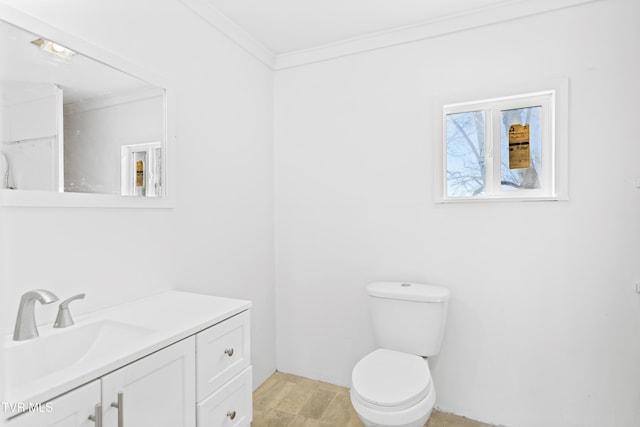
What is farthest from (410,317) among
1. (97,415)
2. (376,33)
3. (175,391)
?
(376,33)

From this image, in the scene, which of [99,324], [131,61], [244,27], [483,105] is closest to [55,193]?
[99,324]

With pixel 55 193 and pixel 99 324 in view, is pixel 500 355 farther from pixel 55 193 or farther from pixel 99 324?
pixel 55 193

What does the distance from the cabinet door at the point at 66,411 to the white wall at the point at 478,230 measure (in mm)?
1604

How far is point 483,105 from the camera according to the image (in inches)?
77.9

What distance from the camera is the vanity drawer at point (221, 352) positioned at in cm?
118

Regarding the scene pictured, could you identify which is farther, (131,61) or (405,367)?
(405,367)

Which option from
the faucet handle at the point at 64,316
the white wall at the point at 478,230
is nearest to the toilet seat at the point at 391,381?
the white wall at the point at 478,230

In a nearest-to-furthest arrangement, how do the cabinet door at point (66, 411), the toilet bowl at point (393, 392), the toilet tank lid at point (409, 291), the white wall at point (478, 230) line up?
the cabinet door at point (66, 411), the toilet bowl at point (393, 392), the white wall at point (478, 230), the toilet tank lid at point (409, 291)

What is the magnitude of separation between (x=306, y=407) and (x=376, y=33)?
231 centimetres

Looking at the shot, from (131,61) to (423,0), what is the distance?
4.86 ft

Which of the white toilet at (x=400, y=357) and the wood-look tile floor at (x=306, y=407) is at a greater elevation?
the white toilet at (x=400, y=357)

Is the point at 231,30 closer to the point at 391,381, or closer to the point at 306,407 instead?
the point at 391,381

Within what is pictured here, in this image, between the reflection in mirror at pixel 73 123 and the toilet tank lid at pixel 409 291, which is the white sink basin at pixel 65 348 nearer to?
the reflection in mirror at pixel 73 123

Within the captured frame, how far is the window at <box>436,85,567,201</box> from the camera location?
6.01 ft
